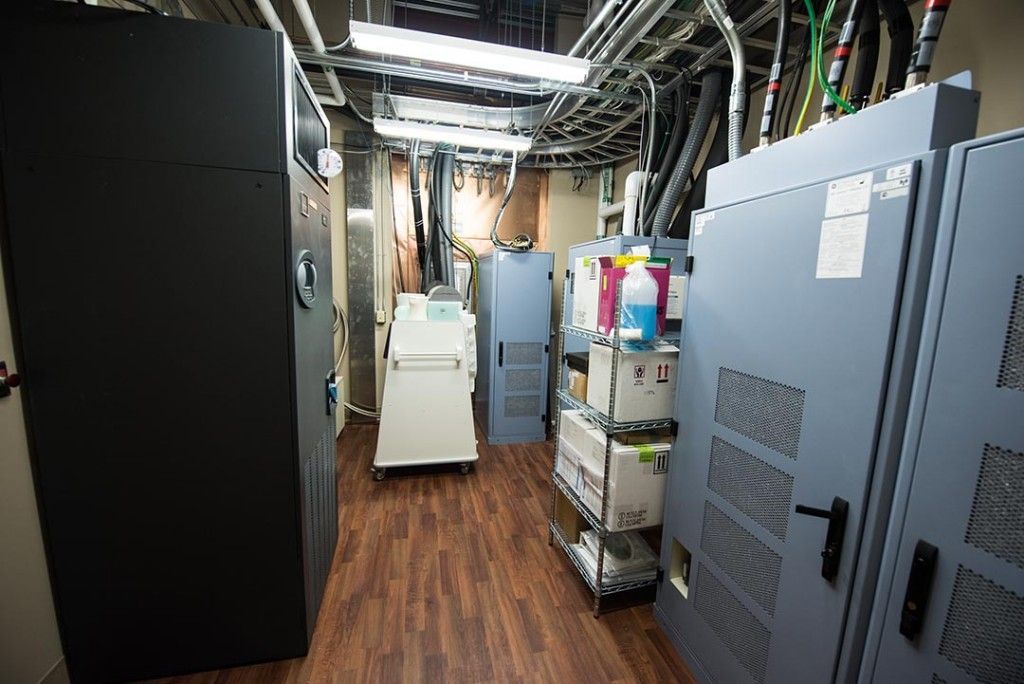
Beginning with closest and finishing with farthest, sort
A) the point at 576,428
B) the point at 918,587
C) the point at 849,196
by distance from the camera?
the point at 918,587 < the point at 849,196 < the point at 576,428

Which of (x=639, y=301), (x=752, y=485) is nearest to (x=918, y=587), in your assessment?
(x=752, y=485)

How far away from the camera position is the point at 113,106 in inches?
43.3

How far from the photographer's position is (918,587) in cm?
80

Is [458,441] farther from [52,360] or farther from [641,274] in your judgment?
[52,360]

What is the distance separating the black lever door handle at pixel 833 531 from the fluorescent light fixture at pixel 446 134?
2.49 metres

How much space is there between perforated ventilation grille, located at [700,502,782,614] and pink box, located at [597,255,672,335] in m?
0.74

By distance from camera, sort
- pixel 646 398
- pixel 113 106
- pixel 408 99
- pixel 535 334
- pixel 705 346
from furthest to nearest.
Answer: pixel 535 334, pixel 408 99, pixel 646 398, pixel 705 346, pixel 113 106

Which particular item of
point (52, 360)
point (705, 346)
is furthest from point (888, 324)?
point (52, 360)

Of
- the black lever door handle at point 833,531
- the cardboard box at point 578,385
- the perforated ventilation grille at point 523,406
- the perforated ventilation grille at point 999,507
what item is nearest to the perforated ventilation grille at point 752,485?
the black lever door handle at point 833,531

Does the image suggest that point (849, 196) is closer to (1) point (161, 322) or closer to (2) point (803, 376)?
(2) point (803, 376)

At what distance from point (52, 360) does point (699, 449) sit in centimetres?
211

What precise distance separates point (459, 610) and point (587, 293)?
1549 mm

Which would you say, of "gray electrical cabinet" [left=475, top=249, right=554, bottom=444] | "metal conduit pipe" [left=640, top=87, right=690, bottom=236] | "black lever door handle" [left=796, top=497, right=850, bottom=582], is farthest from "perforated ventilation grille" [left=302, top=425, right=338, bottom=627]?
"metal conduit pipe" [left=640, top=87, right=690, bottom=236]

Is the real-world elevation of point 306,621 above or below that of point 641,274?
below
